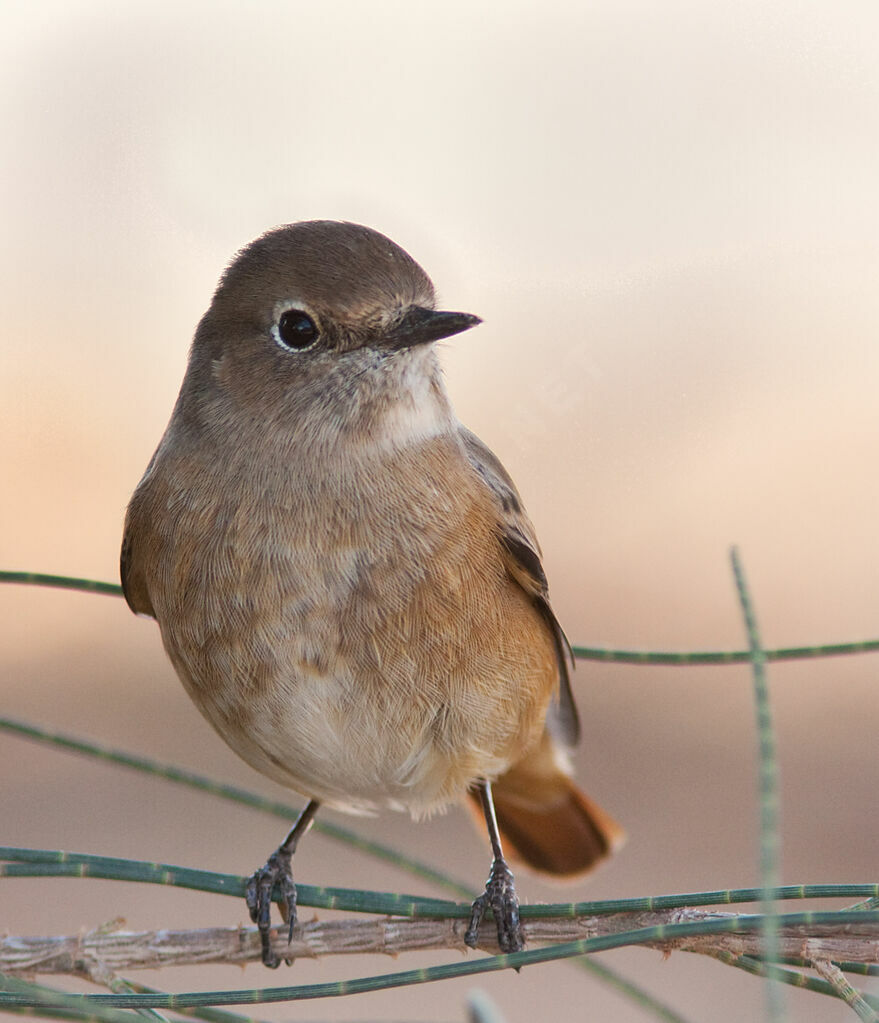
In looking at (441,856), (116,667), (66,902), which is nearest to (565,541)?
(441,856)

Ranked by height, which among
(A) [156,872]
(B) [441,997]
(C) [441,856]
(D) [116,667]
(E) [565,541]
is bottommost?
(A) [156,872]

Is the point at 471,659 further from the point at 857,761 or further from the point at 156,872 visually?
the point at 857,761

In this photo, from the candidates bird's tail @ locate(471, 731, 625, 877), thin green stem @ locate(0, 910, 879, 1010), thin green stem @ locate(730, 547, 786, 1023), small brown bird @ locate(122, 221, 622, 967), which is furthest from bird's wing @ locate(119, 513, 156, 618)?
thin green stem @ locate(730, 547, 786, 1023)

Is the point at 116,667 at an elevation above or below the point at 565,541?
below

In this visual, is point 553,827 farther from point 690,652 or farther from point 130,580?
point 690,652

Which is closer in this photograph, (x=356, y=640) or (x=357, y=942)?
(x=357, y=942)

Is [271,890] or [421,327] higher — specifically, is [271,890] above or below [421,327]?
below

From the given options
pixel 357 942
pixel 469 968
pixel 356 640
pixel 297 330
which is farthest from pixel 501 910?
pixel 297 330
